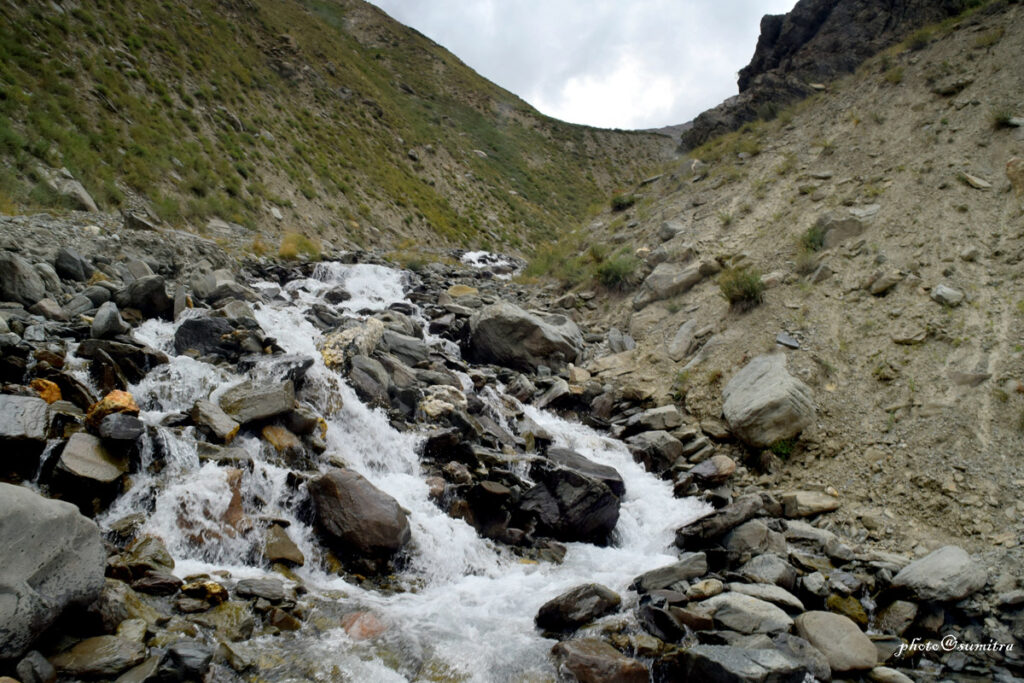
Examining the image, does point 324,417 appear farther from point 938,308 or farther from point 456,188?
point 456,188

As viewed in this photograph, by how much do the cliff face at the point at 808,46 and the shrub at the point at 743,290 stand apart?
1416cm

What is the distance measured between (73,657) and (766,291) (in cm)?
1267

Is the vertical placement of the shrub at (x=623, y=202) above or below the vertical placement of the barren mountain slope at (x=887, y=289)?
above

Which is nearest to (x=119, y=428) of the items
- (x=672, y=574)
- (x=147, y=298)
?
(x=147, y=298)

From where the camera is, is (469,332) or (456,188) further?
(456,188)

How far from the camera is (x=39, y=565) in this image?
12.2ft

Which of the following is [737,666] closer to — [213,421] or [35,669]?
[35,669]

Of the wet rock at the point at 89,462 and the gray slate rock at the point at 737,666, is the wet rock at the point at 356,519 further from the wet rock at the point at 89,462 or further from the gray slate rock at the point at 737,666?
the gray slate rock at the point at 737,666

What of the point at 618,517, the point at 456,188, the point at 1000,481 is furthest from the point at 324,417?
A: the point at 456,188

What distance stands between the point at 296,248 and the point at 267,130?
36.5 ft

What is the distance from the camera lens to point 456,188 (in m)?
38.2

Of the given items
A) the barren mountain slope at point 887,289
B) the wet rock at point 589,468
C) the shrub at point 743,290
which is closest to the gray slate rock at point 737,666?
the barren mountain slope at point 887,289

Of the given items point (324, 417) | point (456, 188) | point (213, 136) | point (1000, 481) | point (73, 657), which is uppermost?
point (456, 188)

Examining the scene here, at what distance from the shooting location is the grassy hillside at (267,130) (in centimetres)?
1530
